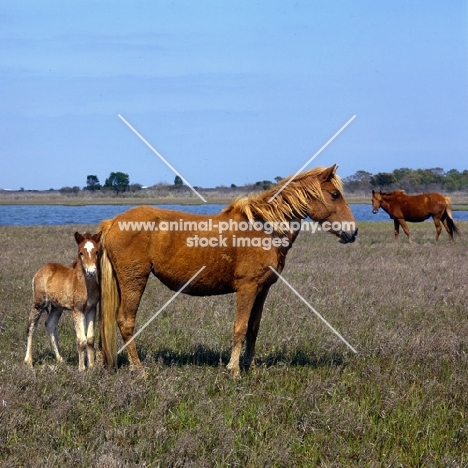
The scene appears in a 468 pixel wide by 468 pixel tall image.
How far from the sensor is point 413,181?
270 feet

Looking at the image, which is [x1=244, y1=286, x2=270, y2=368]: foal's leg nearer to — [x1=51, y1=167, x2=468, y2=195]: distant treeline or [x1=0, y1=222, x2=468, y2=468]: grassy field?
[x1=0, y1=222, x2=468, y2=468]: grassy field

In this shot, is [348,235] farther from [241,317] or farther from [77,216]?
[77,216]

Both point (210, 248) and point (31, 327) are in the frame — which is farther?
point (31, 327)

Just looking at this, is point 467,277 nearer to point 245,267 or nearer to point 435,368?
point 435,368

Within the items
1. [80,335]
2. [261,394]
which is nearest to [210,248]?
[261,394]

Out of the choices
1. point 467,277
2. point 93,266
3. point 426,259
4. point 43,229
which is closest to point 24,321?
point 93,266

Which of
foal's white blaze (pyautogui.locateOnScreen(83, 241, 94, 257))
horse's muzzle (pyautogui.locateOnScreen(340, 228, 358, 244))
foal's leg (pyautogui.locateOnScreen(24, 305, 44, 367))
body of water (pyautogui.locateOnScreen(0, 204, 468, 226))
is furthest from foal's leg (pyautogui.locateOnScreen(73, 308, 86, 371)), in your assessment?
body of water (pyautogui.locateOnScreen(0, 204, 468, 226))

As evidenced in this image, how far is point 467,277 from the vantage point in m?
13.7

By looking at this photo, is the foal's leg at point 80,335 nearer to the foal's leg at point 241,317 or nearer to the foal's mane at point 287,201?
the foal's leg at point 241,317

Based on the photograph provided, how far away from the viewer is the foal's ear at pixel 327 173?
7.23 metres

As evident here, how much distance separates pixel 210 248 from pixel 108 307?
1.14m

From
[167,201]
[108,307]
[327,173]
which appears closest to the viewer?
[108,307]

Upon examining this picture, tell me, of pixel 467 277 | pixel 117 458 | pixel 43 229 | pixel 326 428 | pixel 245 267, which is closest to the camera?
pixel 117 458

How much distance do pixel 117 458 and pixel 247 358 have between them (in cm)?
286
